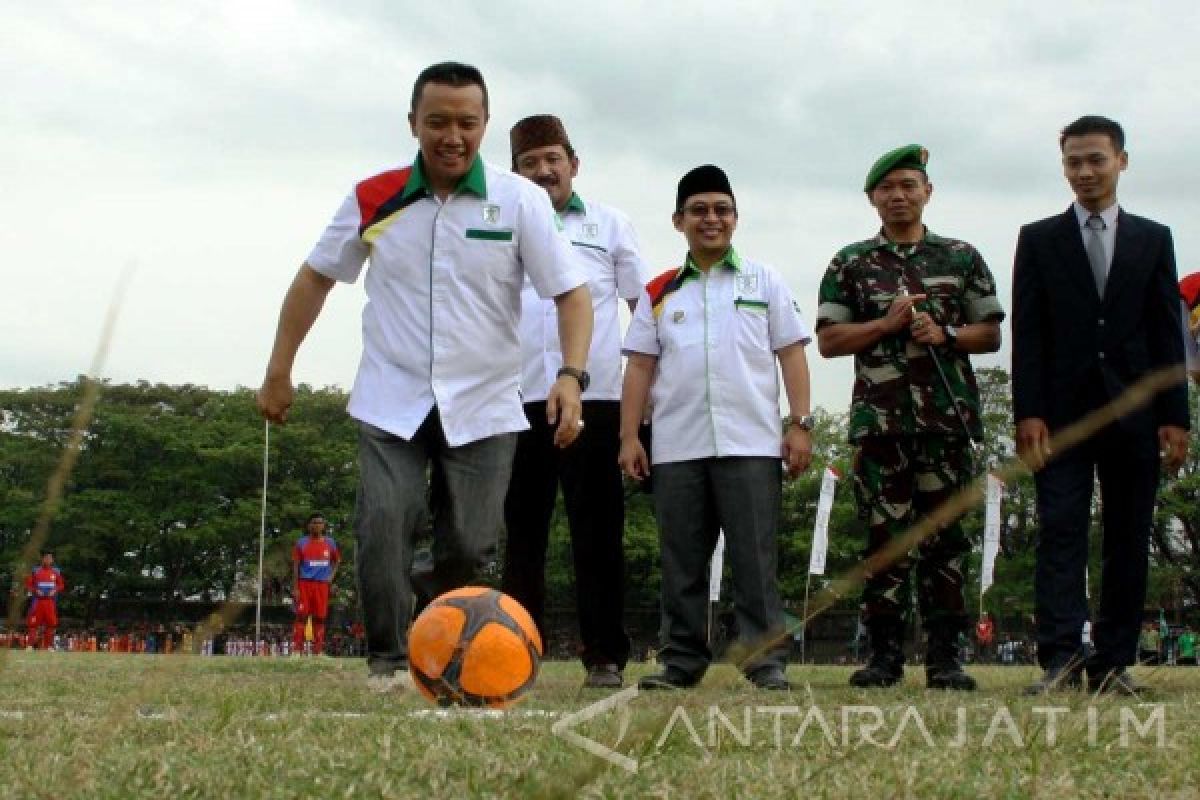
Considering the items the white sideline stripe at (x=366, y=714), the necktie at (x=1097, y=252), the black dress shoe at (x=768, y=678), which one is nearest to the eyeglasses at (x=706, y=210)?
the necktie at (x=1097, y=252)

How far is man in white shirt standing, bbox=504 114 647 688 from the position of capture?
278 inches

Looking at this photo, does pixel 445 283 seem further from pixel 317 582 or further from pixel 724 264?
pixel 317 582

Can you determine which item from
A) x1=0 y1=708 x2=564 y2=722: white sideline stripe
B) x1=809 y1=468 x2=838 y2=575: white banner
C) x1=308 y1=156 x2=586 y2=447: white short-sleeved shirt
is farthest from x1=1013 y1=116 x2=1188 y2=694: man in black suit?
x1=809 y1=468 x2=838 y2=575: white banner

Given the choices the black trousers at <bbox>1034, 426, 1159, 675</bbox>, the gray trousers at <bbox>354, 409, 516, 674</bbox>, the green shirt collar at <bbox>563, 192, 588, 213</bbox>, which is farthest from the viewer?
the green shirt collar at <bbox>563, 192, 588, 213</bbox>

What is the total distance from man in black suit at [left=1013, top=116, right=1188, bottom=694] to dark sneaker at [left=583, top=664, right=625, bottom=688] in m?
1.86

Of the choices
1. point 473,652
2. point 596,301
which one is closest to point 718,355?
point 596,301

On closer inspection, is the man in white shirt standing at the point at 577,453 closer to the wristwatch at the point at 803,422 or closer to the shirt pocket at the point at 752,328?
the shirt pocket at the point at 752,328

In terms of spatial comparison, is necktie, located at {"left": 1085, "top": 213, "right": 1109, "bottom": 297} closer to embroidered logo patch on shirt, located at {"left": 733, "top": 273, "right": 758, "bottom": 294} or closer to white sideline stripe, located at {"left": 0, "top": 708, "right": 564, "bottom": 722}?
embroidered logo patch on shirt, located at {"left": 733, "top": 273, "right": 758, "bottom": 294}

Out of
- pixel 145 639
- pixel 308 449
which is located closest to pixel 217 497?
pixel 308 449

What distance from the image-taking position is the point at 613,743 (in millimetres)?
2035

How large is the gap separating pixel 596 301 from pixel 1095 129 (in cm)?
241

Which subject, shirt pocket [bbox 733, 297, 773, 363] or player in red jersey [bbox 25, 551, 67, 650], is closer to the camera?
shirt pocket [bbox 733, 297, 773, 363]

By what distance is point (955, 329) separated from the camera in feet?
21.5

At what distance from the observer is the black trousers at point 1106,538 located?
5.97 metres
